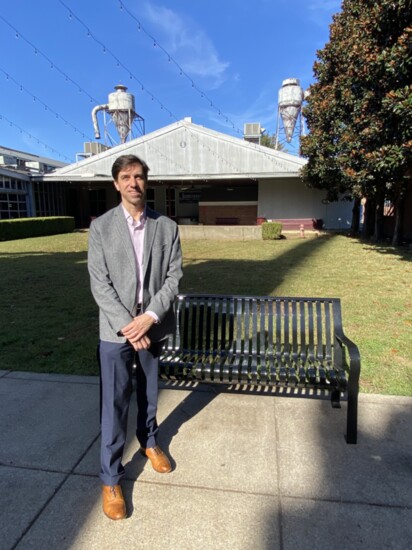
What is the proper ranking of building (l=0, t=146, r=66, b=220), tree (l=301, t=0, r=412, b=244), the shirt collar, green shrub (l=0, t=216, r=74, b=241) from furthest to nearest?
building (l=0, t=146, r=66, b=220) < green shrub (l=0, t=216, r=74, b=241) < tree (l=301, t=0, r=412, b=244) < the shirt collar

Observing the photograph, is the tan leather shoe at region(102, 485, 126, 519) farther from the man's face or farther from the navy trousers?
the man's face

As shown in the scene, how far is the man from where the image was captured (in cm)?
211

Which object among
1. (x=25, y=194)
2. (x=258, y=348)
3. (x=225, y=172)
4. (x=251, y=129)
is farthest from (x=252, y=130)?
(x=258, y=348)

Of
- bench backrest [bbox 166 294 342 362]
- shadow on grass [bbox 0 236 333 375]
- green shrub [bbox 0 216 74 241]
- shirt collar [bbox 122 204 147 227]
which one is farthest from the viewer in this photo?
green shrub [bbox 0 216 74 241]

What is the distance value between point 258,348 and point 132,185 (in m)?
1.93

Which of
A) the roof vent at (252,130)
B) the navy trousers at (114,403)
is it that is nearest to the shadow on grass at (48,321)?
the navy trousers at (114,403)

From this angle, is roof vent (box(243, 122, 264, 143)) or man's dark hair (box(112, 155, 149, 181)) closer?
man's dark hair (box(112, 155, 149, 181))

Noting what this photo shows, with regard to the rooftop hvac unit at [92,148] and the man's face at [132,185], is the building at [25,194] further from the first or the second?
the man's face at [132,185]

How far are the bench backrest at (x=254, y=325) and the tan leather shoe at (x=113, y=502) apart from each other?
143cm

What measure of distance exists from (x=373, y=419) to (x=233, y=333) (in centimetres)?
128

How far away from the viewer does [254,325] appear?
335 centimetres

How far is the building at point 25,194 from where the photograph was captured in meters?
23.8

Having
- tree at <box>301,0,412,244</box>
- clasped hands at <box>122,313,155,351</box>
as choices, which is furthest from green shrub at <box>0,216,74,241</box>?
clasped hands at <box>122,313,155,351</box>

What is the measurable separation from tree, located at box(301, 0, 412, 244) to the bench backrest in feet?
22.3
